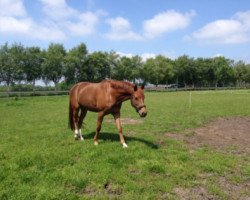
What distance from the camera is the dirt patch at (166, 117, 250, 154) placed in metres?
10.4

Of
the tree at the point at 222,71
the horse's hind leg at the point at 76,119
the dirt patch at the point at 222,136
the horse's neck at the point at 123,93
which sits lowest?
the dirt patch at the point at 222,136

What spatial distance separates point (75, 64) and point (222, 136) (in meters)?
55.9

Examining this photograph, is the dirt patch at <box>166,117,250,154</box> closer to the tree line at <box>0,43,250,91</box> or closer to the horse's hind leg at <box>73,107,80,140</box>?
the horse's hind leg at <box>73,107,80,140</box>

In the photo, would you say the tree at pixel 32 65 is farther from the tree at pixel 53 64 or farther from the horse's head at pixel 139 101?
the horse's head at pixel 139 101

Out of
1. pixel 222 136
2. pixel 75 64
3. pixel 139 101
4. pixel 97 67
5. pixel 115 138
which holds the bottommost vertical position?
pixel 222 136

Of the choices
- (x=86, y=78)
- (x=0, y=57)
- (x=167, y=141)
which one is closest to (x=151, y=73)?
(x=86, y=78)

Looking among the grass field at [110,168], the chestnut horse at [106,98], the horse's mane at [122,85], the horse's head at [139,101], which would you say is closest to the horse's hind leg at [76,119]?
the chestnut horse at [106,98]

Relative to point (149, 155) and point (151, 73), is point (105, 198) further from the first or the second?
point (151, 73)

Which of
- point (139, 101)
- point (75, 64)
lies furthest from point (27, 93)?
point (139, 101)

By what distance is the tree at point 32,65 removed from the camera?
197ft

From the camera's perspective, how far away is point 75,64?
216ft

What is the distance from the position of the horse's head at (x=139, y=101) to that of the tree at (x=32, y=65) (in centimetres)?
5399

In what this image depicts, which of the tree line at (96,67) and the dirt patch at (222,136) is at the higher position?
the tree line at (96,67)

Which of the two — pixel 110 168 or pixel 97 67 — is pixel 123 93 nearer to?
pixel 110 168
